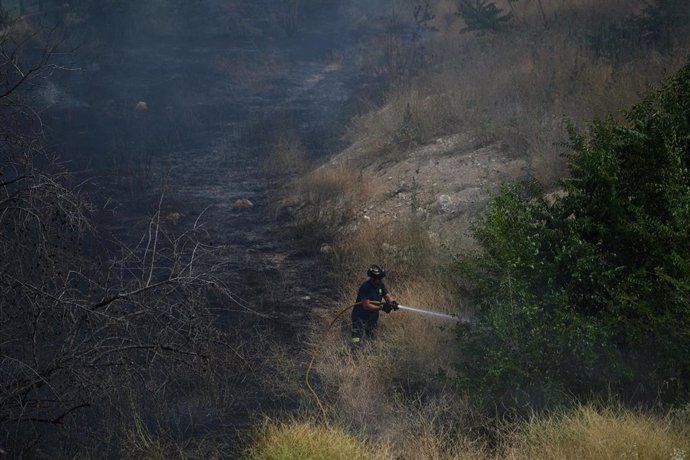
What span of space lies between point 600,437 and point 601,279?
1254 mm

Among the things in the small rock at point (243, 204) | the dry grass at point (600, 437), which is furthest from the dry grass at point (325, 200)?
the dry grass at point (600, 437)

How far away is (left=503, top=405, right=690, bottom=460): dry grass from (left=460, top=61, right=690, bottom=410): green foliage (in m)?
0.34

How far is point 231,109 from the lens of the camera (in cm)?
1770

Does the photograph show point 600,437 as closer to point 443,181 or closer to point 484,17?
point 443,181

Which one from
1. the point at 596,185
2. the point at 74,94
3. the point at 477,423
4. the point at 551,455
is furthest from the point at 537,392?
the point at 74,94

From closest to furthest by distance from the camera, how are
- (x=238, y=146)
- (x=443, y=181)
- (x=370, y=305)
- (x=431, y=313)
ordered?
(x=431, y=313) → (x=370, y=305) → (x=443, y=181) → (x=238, y=146)

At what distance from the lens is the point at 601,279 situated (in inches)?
195

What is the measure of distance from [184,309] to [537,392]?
9.45 ft

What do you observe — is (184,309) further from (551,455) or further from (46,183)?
(551,455)

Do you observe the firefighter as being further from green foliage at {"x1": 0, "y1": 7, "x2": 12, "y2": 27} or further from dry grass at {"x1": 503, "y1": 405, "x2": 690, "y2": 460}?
green foliage at {"x1": 0, "y1": 7, "x2": 12, "y2": 27}

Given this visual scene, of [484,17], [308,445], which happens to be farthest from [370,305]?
[484,17]

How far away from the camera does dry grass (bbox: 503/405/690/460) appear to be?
4051 millimetres

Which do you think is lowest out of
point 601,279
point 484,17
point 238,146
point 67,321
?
point 238,146

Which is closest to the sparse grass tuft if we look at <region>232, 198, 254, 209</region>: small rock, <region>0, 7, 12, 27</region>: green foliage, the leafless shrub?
the leafless shrub
